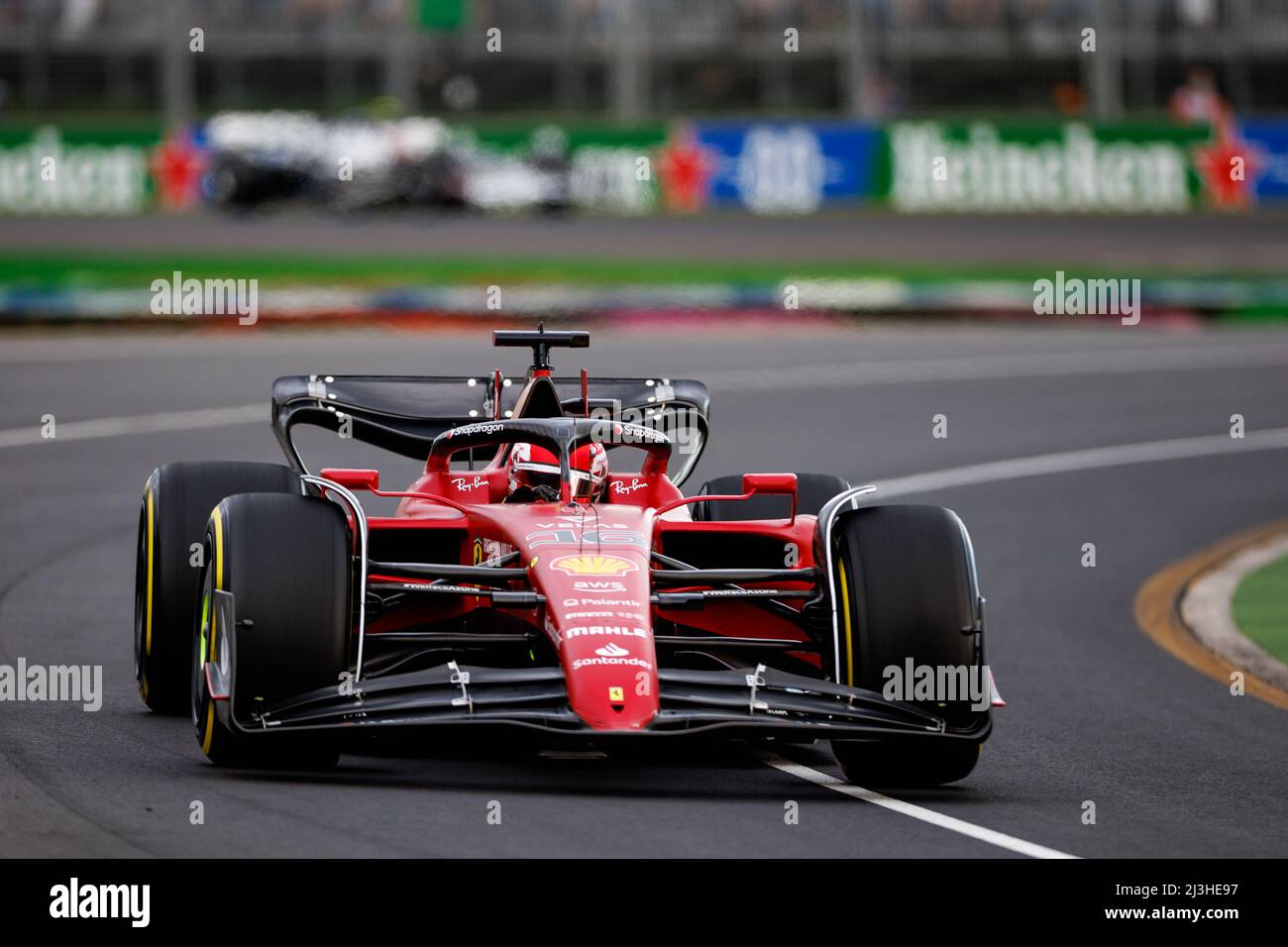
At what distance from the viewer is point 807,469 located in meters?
17.5

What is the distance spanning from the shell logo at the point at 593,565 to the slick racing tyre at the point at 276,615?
0.74 metres

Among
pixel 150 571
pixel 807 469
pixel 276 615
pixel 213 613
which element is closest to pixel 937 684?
pixel 276 615

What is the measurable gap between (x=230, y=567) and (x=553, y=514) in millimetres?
1300

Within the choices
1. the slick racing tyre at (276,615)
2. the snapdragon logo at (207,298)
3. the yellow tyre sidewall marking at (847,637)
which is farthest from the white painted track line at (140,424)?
the yellow tyre sidewall marking at (847,637)

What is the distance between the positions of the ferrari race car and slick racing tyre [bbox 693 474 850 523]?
508 millimetres

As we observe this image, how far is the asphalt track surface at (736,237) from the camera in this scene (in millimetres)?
33844

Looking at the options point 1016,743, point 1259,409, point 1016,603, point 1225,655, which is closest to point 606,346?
point 1259,409

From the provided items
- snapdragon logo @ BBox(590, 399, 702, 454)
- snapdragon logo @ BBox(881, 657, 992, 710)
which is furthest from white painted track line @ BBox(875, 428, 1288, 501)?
snapdragon logo @ BBox(881, 657, 992, 710)

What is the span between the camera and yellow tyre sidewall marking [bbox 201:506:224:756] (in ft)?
27.0

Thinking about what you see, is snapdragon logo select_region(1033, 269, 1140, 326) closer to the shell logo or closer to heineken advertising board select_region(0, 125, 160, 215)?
heineken advertising board select_region(0, 125, 160, 215)
